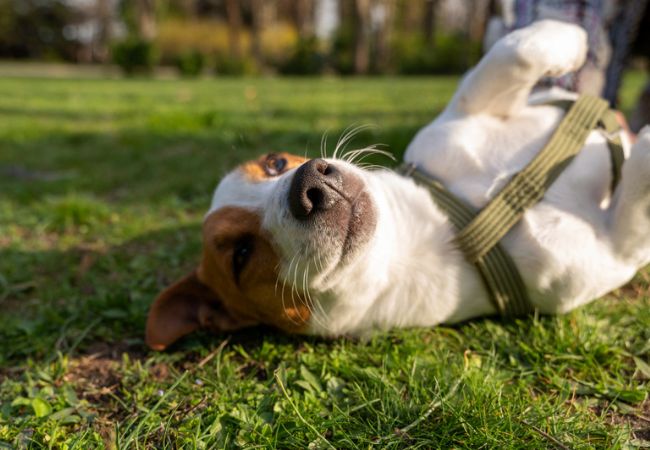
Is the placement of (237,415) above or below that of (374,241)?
below

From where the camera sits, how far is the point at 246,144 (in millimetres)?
5902

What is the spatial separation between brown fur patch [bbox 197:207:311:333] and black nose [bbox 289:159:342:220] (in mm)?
363

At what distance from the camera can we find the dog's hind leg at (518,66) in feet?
8.48

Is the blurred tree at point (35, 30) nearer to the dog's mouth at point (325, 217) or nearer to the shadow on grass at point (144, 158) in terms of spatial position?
the shadow on grass at point (144, 158)

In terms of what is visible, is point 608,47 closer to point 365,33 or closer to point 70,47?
point 365,33

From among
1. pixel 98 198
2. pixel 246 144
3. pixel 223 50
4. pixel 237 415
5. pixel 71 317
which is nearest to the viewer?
pixel 237 415

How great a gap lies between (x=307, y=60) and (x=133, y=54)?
939 cm

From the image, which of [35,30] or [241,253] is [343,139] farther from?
[35,30]

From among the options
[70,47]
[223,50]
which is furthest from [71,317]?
[70,47]

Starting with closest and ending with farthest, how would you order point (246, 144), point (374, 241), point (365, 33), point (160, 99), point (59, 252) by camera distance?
point (374, 241) → point (59, 252) → point (246, 144) → point (160, 99) → point (365, 33)

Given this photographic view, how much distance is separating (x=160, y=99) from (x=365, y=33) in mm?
18164

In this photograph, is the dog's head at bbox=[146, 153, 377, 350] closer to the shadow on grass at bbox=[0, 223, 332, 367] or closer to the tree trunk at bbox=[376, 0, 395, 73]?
the shadow on grass at bbox=[0, 223, 332, 367]

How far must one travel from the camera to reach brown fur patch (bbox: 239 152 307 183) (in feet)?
8.74

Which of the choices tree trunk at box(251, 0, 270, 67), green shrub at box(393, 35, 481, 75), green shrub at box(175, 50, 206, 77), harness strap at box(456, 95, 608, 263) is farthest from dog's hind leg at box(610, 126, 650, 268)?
green shrub at box(175, 50, 206, 77)
